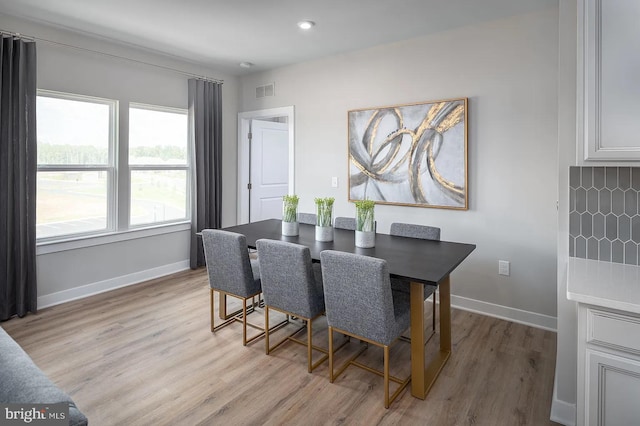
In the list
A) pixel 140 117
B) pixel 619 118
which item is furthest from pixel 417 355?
pixel 140 117

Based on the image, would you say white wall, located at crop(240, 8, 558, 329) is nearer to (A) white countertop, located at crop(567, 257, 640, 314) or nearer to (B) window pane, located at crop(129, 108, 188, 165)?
(A) white countertop, located at crop(567, 257, 640, 314)

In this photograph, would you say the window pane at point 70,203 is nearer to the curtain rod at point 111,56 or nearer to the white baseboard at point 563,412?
the curtain rod at point 111,56

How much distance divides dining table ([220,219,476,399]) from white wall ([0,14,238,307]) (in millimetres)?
1634

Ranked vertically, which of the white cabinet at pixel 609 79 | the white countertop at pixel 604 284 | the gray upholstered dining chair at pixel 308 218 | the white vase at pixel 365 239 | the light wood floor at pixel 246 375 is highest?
the white cabinet at pixel 609 79

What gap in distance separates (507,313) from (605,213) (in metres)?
1.73

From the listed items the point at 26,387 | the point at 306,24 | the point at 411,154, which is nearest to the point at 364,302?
the point at 26,387

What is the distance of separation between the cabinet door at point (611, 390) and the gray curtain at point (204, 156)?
4.17 meters

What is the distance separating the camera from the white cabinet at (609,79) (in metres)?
1.57

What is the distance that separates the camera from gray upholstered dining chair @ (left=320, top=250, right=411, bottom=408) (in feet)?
6.54

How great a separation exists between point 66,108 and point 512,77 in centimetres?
414

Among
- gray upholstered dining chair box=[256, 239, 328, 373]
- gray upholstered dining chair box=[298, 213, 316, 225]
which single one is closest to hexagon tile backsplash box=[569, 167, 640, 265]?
gray upholstered dining chair box=[256, 239, 328, 373]

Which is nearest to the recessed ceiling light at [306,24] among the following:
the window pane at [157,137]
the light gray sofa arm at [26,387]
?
the window pane at [157,137]

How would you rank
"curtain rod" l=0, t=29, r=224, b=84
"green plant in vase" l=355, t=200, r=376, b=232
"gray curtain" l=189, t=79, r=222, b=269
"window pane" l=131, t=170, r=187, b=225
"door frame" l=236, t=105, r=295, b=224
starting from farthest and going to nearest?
"door frame" l=236, t=105, r=295, b=224 → "gray curtain" l=189, t=79, r=222, b=269 → "window pane" l=131, t=170, r=187, b=225 → "curtain rod" l=0, t=29, r=224, b=84 → "green plant in vase" l=355, t=200, r=376, b=232

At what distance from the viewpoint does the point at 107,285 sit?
4016 millimetres
